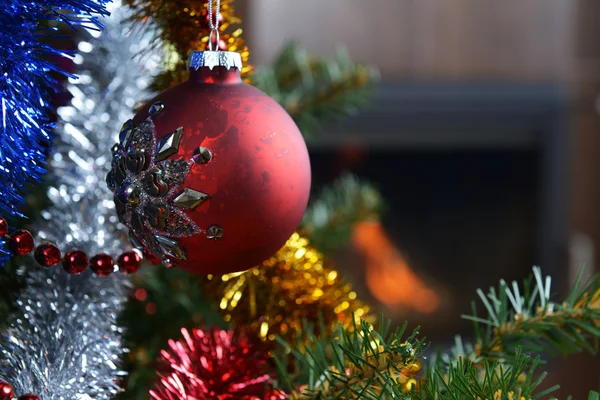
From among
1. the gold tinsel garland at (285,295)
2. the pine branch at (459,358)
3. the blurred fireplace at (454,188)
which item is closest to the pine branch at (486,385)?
the pine branch at (459,358)

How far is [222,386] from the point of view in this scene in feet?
1.06

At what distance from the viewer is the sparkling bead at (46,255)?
32cm

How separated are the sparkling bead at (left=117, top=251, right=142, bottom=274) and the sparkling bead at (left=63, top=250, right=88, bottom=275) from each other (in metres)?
0.02

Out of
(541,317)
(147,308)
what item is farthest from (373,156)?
(541,317)

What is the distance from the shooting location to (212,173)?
26 cm

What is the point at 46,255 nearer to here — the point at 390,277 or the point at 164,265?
the point at 164,265

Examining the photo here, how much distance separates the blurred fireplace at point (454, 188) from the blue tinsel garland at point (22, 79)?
103 centimetres

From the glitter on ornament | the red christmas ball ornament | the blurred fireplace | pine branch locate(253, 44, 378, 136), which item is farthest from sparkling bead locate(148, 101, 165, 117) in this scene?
the blurred fireplace

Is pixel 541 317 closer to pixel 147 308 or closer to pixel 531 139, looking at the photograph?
pixel 147 308

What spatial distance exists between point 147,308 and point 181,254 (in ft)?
0.79

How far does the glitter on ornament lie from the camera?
1.03 feet

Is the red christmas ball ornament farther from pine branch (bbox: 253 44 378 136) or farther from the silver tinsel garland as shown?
pine branch (bbox: 253 44 378 136)

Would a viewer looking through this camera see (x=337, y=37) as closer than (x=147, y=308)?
No

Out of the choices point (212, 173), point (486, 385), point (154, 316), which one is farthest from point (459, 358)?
point (154, 316)
